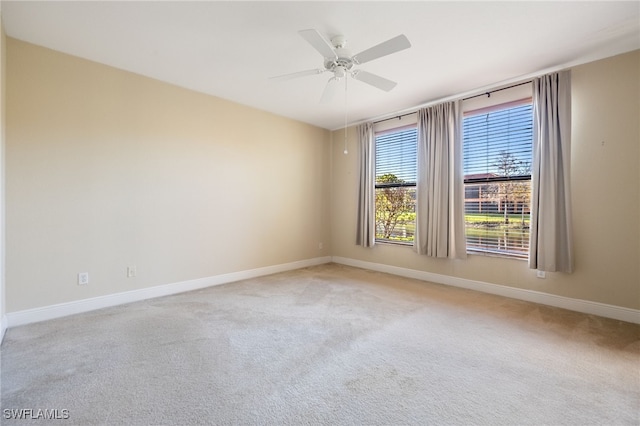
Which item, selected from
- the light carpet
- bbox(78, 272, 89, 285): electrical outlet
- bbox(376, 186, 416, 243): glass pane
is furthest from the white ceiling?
the light carpet

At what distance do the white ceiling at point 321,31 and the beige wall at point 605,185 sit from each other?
0.31m

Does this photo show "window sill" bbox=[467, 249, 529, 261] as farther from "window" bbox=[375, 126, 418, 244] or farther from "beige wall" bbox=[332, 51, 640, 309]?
"window" bbox=[375, 126, 418, 244]

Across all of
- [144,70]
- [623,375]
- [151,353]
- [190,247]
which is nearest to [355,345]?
[151,353]

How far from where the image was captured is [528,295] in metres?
3.48

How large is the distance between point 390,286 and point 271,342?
2.21 m

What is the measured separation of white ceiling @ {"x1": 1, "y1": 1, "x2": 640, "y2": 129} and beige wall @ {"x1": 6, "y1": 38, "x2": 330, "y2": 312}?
14.6 inches

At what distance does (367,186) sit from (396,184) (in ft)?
1.71

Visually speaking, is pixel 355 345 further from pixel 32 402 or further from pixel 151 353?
pixel 32 402

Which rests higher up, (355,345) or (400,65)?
(400,65)

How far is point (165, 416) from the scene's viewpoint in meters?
1.55

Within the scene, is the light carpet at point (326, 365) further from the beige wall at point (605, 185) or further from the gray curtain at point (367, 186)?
the gray curtain at point (367, 186)

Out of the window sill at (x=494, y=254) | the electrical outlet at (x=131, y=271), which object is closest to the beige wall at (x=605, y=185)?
the window sill at (x=494, y=254)

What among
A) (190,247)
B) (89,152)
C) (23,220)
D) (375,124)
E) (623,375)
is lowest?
(623,375)

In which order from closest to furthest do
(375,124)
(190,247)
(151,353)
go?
1. (151,353)
2. (190,247)
3. (375,124)
